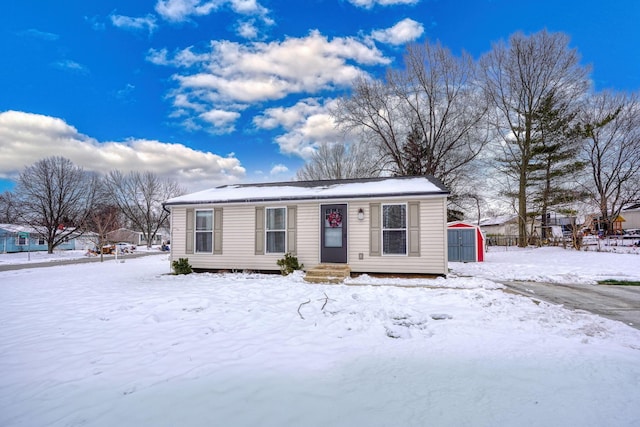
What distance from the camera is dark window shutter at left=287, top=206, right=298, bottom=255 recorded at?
9.80 metres

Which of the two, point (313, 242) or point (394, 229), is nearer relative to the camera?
point (394, 229)

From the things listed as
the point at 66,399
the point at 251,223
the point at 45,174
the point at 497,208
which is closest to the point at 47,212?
the point at 45,174

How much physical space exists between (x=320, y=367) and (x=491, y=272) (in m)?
9.48

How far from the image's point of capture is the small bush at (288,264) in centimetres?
938

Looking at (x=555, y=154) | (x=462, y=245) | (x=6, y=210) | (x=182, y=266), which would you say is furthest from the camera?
(x=6, y=210)

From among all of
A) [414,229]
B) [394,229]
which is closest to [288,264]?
[394,229]

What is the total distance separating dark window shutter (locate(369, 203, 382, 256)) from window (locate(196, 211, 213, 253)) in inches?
214

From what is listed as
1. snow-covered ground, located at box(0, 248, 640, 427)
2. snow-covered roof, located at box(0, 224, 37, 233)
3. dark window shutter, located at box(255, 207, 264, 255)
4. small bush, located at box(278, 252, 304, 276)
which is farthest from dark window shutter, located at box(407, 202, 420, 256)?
snow-covered roof, located at box(0, 224, 37, 233)

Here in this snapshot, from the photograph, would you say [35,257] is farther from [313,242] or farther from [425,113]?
[425,113]

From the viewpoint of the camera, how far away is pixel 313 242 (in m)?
9.65

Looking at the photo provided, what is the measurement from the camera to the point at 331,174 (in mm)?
29625

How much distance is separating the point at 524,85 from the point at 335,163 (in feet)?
51.4

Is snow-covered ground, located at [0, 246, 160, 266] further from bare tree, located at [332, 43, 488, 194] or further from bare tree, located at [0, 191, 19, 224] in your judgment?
bare tree, located at [332, 43, 488, 194]


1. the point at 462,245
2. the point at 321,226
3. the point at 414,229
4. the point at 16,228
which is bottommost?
the point at 462,245
